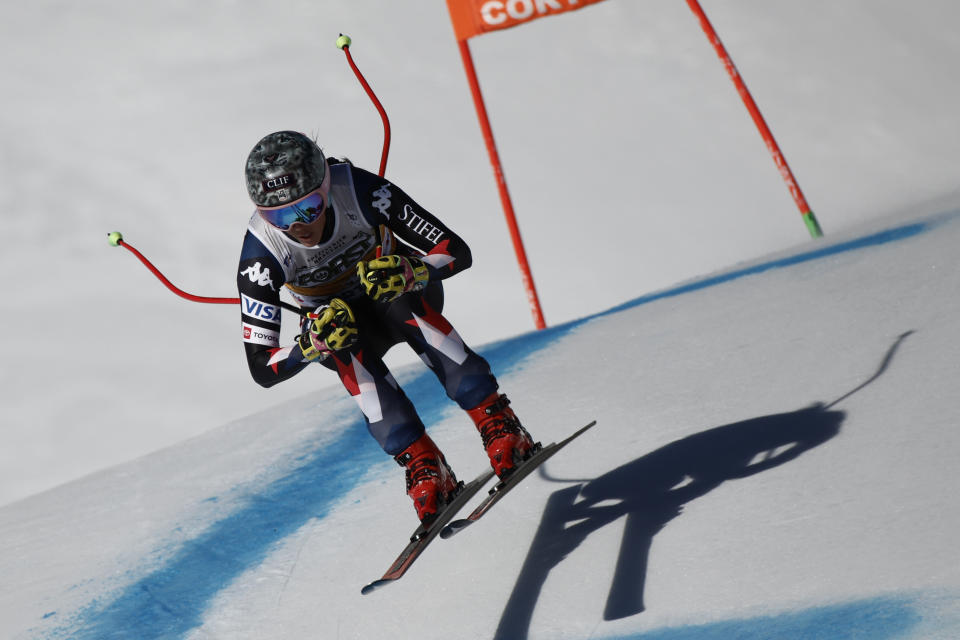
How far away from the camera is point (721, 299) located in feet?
25.3

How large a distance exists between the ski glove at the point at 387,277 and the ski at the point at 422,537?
943mm

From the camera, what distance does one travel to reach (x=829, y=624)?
10.7 ft

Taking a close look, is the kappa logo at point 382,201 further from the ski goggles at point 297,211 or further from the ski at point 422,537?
the ski at point 422,537

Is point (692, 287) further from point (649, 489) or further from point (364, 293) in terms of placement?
point (364, 293)

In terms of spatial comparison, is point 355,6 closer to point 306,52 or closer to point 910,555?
point 306,52

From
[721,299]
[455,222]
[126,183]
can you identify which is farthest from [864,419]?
[126,183]

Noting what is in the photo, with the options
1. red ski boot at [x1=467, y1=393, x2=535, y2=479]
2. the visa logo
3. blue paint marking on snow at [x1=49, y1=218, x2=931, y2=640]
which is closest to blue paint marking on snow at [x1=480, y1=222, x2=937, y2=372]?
blue paint marking on snow at [x1=49, y1=218, x2=931, y2=640]

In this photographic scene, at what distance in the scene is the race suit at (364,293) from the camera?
13.4 ft

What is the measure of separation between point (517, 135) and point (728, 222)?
386 centimetres

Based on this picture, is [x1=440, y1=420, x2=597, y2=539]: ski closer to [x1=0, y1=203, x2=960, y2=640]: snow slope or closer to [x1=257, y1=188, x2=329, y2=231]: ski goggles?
[x1=0, y1=203, x2=960, y2=640]: snow slope

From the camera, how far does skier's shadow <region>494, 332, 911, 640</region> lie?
165 inches

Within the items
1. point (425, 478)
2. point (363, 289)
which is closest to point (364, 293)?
point (363, 289)

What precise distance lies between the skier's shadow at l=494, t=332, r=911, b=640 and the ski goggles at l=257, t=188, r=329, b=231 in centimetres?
181

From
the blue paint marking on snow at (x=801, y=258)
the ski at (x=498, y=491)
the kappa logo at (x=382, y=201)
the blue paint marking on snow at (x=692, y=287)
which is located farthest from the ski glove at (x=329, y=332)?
the blue paint marking on snow at (x=801, y=258)
